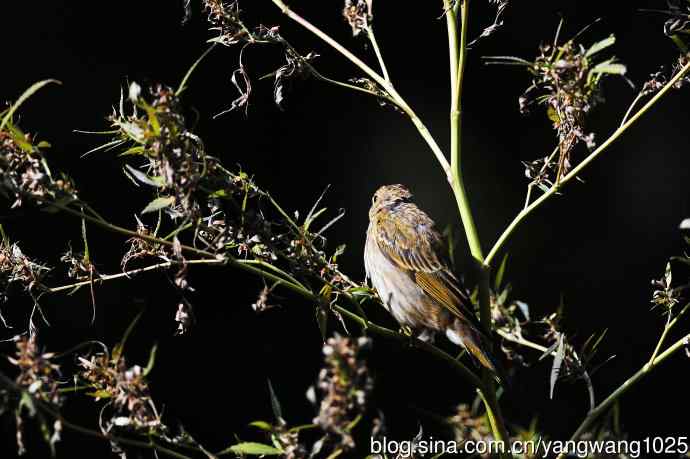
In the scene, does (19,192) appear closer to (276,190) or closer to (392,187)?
(392,187)

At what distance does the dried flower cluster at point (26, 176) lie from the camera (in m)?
0.91

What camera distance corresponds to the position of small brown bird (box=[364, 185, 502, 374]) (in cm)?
181

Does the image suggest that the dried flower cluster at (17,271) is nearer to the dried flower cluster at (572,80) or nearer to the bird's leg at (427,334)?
the dried flower cluster at (572,80)

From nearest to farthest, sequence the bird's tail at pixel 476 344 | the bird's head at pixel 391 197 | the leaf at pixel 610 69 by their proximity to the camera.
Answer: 1. the leaf at pixel 610 69
2. the bird's tail at pixel 476 344
3. the bird's head at pixel 391 197

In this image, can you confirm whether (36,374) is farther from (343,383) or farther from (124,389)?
(343,383)

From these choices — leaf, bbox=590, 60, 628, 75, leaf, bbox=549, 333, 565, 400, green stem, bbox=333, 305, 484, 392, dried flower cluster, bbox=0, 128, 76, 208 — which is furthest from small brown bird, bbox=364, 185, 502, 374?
dried flower cluster, bbox=0, 128, 76, 208

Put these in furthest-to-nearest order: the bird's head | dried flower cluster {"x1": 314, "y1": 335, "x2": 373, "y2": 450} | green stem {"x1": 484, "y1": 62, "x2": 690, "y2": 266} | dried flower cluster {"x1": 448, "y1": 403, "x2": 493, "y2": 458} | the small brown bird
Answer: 1. the bird's head
2. the small brown bird
3. green stem {"x1": 484, "y1": 62, "x2": 690, "y2": 266}
4. dried flower cluster {"x1": 448, "y1": 403, "x2": 493, "y2": 458}
5. dried flower cluster {"x1": 314, "y1": 335, "x2": 373, "y2": 450}

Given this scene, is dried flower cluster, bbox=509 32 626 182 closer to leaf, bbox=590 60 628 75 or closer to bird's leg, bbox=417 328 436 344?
leaf, bbox=590 60 628 75

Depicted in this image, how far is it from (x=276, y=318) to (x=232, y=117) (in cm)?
71

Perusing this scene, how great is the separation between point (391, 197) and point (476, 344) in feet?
1.79

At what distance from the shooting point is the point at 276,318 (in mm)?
3059

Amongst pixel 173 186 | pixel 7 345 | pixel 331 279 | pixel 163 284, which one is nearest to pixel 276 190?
pixel 163 284

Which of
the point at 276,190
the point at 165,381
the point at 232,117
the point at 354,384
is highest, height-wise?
the point at 354,384

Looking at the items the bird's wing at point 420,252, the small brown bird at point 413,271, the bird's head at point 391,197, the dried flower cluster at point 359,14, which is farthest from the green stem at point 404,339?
the bird's head at point 391,197
